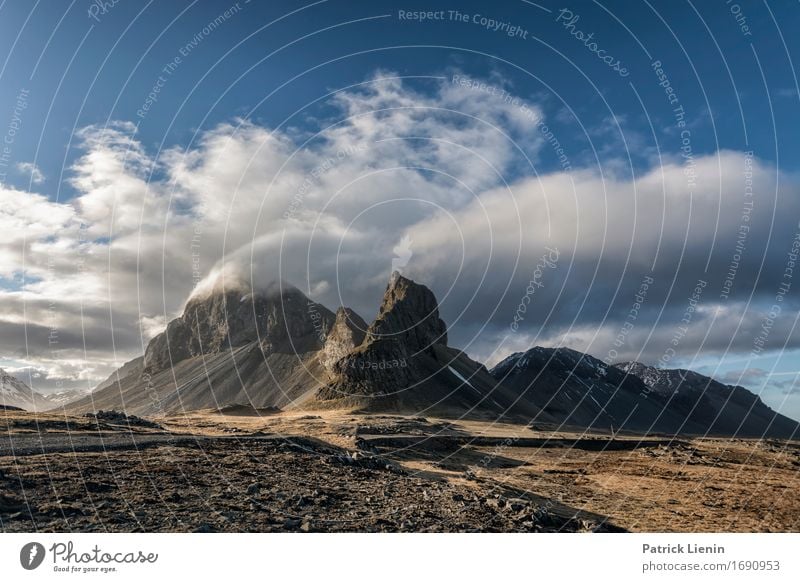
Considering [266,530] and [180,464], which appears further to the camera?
[180,464]

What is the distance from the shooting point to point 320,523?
72.2ft

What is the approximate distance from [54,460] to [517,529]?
90.7ft

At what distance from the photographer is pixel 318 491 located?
27.6 metres

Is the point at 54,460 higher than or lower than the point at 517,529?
higher

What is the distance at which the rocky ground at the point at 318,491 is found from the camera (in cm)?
2173

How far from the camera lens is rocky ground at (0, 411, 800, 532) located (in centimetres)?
2173

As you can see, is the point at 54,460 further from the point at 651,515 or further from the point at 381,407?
the point at 381,407

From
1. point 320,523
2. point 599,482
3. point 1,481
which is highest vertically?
A: point 1,481

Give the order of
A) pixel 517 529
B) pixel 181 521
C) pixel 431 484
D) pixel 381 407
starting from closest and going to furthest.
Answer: pixel 181 521 → pixel 517 529 → pixel 431 484 → pixel 381 407

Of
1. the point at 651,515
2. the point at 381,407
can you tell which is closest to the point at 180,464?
the point at 651,515

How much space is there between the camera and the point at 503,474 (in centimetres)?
5050

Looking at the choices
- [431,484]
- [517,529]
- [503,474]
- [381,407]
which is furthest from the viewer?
[381,407]
